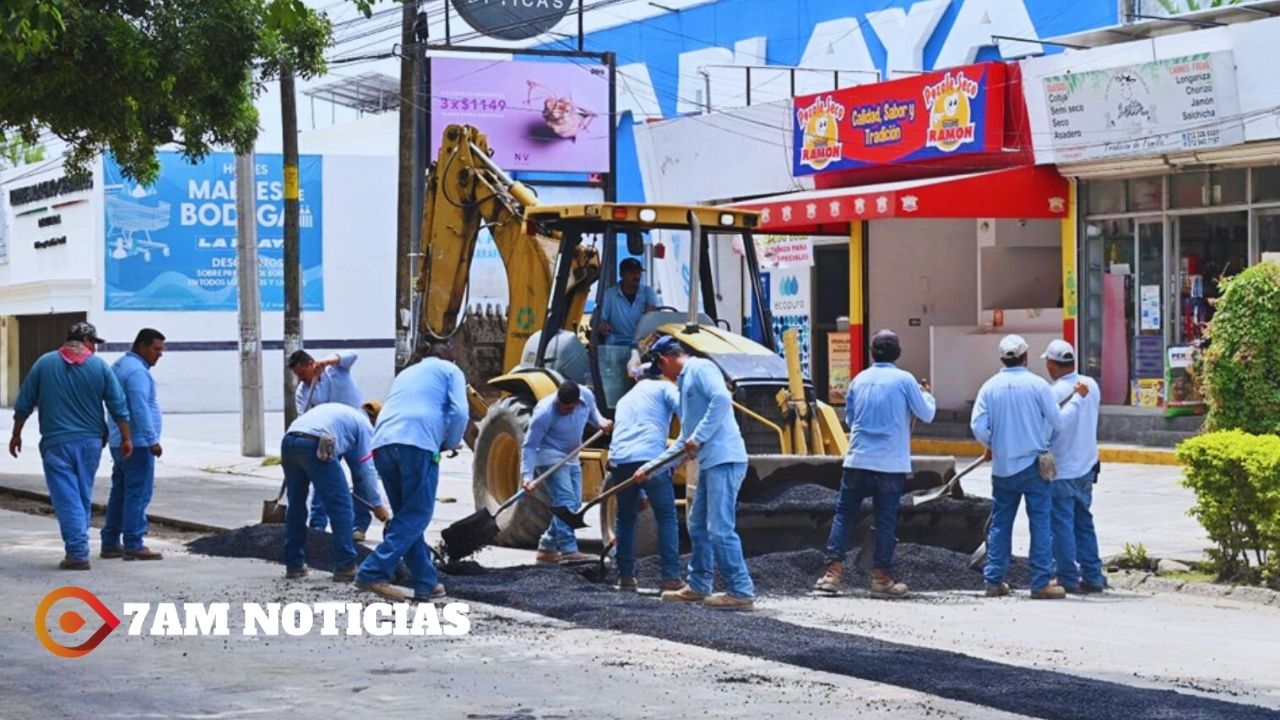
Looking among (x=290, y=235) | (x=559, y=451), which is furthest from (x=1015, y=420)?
(x=290, y=235)

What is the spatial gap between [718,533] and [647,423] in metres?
1.14

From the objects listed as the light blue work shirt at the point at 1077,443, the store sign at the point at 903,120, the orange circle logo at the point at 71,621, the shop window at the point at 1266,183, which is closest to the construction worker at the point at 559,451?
the orange circle logo at the point at 71,621

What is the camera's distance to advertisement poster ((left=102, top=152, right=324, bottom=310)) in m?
48.1

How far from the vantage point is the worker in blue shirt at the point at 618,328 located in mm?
15922

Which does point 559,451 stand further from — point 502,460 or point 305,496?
point 502,460

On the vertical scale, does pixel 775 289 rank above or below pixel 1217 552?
above

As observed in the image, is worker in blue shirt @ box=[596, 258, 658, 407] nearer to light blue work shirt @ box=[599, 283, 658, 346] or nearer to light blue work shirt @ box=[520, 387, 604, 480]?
light blue work shirt @ box=[599, 283, 658, 346]

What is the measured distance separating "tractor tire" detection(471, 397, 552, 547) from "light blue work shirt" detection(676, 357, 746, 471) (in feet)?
12.2

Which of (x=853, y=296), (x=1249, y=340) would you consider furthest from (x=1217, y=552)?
(x=853, y=296)

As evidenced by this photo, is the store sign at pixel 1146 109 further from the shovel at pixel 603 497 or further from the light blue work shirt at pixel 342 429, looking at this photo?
the light blue work shirt at pixel 342 429

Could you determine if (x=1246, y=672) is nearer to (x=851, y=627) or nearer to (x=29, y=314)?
(x=851, y=627)

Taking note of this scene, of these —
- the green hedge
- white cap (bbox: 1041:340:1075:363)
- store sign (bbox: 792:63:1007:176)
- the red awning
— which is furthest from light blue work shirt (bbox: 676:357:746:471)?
store sign (bbox: 792:63:1007:176)

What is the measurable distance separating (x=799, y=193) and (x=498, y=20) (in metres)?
8.45

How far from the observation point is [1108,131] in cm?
2441
